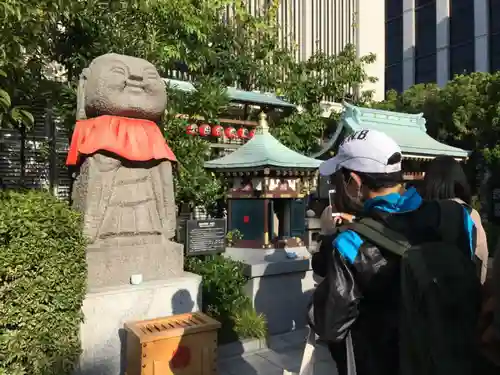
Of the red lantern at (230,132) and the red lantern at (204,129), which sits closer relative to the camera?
the red lantern at (204,129)

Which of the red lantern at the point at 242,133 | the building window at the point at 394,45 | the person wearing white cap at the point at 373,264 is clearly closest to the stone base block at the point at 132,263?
the person wearing white cap at the point at 373,264

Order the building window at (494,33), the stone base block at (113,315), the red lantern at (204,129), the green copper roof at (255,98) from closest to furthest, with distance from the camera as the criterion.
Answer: the stone base block at (113,315), the red lantern at (204,129), the green copper roof at (255,98), the building window at (494,33)

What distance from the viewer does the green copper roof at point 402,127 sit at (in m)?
12.3

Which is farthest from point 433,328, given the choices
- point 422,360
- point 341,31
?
point 341,31

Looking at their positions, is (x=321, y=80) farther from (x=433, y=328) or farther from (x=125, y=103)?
(x=433, y=328)

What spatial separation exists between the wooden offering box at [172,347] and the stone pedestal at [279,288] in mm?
2063

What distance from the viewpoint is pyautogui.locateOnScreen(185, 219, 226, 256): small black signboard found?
5.38 m

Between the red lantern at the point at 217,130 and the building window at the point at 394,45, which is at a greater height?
the building window at the point at 394,45

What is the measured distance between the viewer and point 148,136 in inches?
192

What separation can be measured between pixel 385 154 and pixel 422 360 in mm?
863

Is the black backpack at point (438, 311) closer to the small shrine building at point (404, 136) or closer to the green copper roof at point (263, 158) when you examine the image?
the green copper roof at point (263, 158)

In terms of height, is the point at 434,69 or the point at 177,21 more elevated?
the point at 434,69

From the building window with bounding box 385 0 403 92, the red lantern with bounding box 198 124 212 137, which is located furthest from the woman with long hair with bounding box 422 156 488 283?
the building window with bounding box 385 0 403 92

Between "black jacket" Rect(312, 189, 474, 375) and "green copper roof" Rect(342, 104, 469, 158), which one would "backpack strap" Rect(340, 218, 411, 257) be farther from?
"green copper roof" Rect(342, 104, 469, 158)
